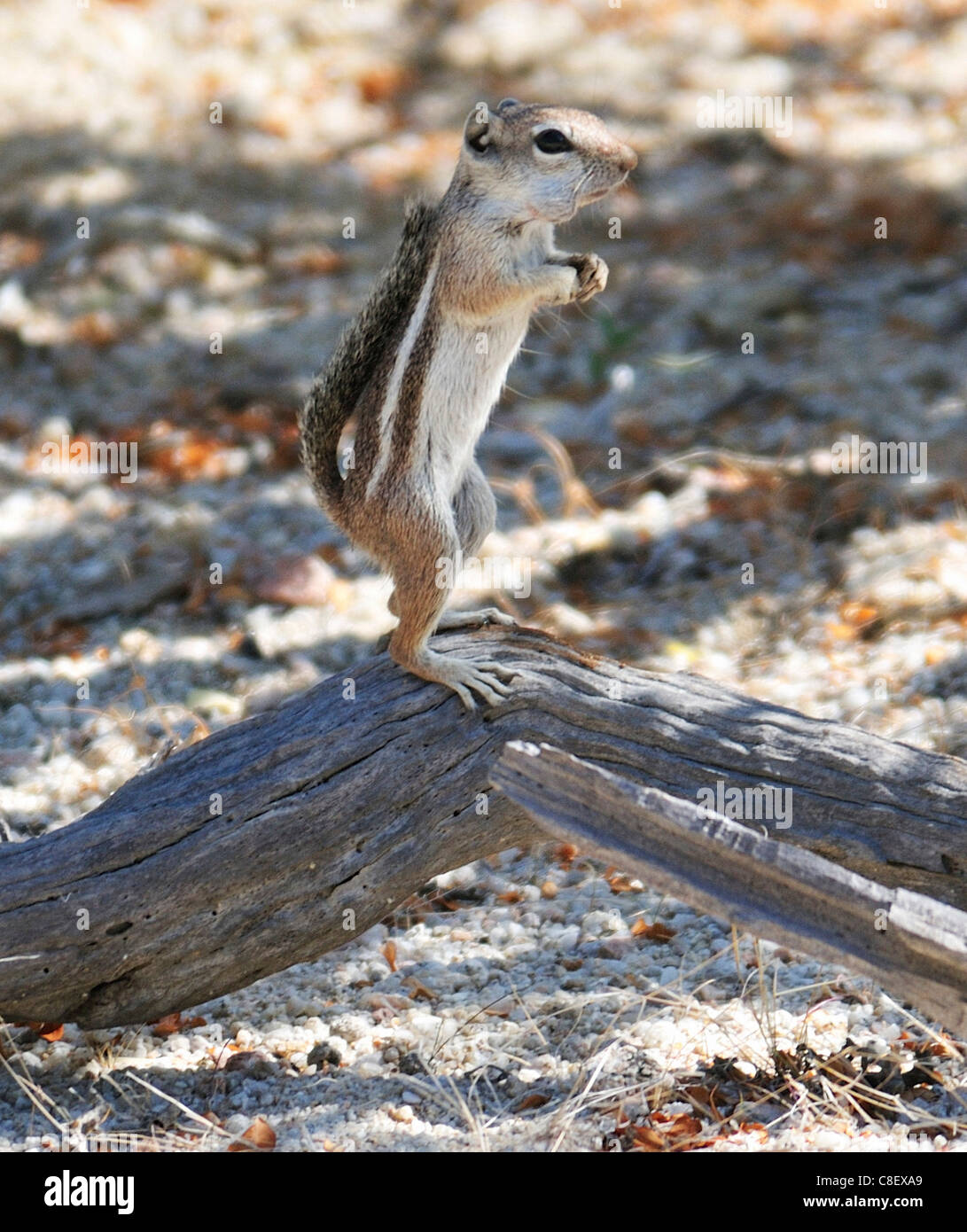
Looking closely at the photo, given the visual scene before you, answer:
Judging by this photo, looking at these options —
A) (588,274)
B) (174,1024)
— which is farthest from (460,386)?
(174,1024)

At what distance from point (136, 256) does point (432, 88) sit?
3.00m

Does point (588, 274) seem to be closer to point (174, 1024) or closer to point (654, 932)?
point (654, 932)

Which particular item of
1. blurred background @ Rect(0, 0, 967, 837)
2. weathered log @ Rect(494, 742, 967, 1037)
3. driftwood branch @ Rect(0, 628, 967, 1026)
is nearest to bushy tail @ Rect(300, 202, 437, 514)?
driftwood branch @ Rect(0, 628, 967, 1026)

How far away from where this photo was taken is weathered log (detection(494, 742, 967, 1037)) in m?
2.90

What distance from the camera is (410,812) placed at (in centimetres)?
356

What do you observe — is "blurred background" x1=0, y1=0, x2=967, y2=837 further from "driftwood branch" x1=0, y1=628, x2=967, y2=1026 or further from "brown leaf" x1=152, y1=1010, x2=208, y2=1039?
"driftwood branch" x1=0, y1=628, x2=967, y2=1026

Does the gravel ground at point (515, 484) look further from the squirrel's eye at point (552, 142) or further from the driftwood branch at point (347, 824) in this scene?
the squirrel's eye at point (552, 142)

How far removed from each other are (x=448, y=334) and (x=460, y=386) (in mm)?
A: 138

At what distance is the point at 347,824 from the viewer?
352cm

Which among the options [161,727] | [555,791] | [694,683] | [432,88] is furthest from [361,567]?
[432,88]

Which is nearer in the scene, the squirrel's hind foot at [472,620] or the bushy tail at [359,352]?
the bushy tail at [359,352]

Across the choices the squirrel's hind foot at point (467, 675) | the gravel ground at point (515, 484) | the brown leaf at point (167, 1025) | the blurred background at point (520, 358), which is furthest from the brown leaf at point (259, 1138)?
the blurred background at point (520, 358)

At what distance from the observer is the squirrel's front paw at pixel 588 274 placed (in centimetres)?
365

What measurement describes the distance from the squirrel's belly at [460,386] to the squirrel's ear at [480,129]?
45 cm
